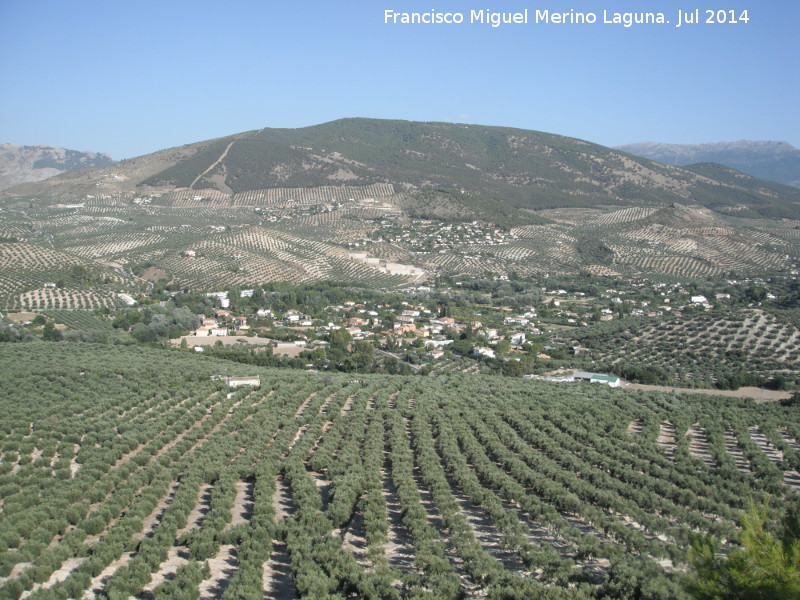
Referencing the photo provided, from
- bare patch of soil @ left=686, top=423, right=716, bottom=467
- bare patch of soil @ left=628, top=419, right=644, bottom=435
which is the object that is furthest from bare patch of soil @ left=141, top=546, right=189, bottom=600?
bare patch of soil @ left=628, top=419, right=644, bottom=435

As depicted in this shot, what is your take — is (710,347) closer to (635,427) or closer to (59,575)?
(635,427)

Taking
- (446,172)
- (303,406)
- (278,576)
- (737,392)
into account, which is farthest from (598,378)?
(446,172)

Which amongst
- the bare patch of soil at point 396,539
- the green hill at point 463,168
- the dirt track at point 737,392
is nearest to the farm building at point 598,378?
the dirt track at point 737,392

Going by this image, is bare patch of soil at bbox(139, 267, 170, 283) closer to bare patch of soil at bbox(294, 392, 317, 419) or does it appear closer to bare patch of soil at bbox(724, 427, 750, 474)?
bare patch of soil at bbox(294, 392, 317, 419)

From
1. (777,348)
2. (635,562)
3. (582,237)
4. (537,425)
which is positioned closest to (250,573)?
(635,562)

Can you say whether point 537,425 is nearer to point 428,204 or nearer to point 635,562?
point 635,562
